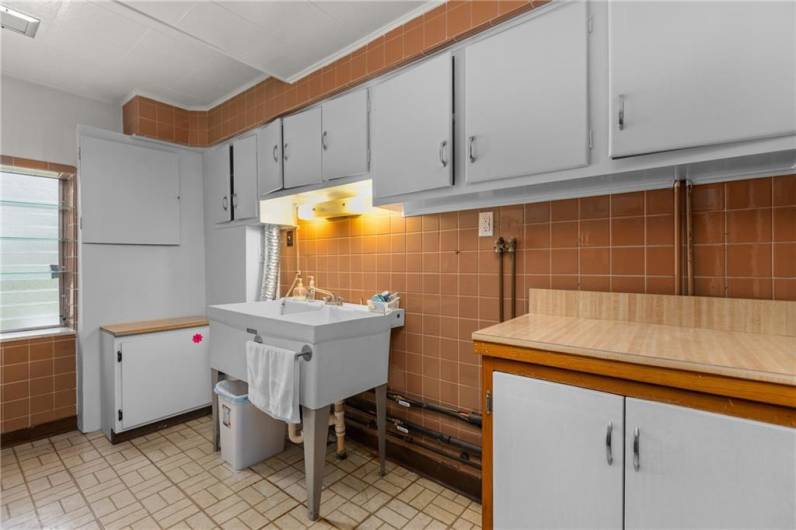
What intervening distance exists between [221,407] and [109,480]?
0.67 meters

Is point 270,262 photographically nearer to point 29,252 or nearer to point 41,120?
point 29,252

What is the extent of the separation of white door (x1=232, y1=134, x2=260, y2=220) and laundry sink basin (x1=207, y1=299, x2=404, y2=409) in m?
0.83

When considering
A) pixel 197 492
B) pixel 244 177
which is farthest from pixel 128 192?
pixel 197 492

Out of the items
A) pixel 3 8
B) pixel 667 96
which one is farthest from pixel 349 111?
pixel 3 8

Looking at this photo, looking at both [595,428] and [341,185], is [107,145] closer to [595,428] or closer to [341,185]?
[341,185]

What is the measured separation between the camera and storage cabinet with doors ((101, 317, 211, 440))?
2.54 metres

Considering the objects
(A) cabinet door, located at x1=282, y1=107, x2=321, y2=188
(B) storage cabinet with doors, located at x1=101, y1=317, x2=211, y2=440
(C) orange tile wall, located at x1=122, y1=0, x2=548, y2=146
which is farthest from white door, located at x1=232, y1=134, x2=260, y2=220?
(B) storage cabinet with doors, located at x1=101, y1=317, x2=211, y2=440

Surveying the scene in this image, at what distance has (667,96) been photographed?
1113 millimetres

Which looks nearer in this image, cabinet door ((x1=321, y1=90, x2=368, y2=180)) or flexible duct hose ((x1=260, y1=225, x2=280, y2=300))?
cabinet door ((x1=321, y1=90, x2=368, y2=180))

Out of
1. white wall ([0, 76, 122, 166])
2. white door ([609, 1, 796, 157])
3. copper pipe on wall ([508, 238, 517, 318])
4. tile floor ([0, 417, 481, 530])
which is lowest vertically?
tile floor ([0, 417, 481, 530])

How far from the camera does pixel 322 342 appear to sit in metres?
1.72

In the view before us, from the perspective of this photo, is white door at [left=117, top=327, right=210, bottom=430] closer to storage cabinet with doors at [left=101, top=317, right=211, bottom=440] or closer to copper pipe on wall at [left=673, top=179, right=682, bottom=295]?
storage cabinet with doors at [left=101, top=317, right=211, bottom=440]

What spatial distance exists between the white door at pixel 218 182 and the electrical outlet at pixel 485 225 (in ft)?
6.79

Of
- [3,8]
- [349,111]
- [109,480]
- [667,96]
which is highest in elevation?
[3,8]
